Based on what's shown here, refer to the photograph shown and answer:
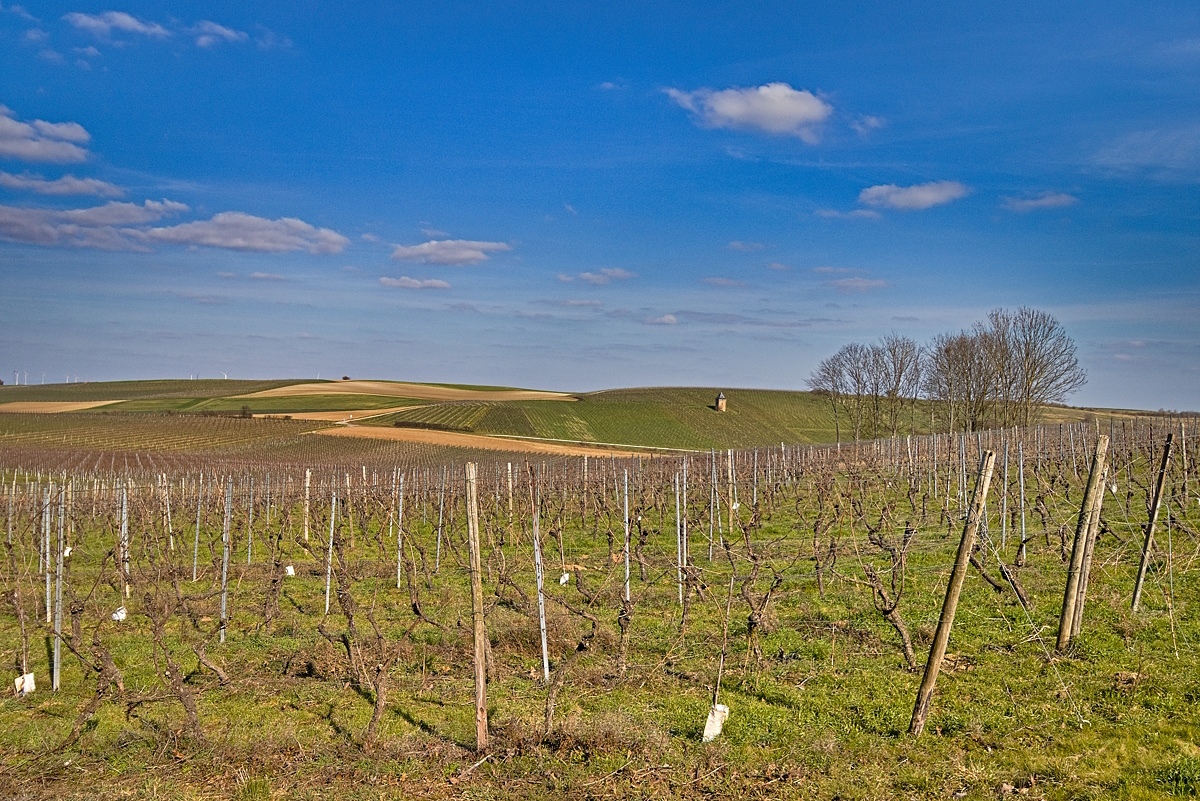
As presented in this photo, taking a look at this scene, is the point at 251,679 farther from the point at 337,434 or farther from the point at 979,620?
the point at 337,434

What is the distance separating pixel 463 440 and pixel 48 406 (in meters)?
44.2

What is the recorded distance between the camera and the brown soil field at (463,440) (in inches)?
1852

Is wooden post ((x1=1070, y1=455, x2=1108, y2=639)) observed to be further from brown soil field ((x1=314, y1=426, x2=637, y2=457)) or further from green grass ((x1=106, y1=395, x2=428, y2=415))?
green grass ((x1=106, y1=395, x2=428, y2=415))

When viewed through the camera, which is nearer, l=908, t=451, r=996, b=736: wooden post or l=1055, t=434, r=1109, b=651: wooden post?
l=908, t=451, r=996, b=736: wooden post

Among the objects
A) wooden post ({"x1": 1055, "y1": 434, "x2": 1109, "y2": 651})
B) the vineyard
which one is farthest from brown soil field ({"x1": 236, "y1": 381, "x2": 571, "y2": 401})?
wooden post ({"x1": 1055, "y1": 434, "x2": 1109, "y2": 651})

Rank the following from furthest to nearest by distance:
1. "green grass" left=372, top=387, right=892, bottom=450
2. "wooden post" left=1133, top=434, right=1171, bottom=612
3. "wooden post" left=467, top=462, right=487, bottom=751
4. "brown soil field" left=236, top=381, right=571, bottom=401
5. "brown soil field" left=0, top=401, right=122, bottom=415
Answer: "brown soil field" left=236, top=381, right=571, bottom=401 < "brown soil field" left=0, top=401, right=122, bottom=415 < "green grass" left=372, top=387, right=892, bottom=450 < "wooden post" left=1133, top=434, right=1171, bottom=612 < "wooden post" left=467, top=462, right=487, bottom=751

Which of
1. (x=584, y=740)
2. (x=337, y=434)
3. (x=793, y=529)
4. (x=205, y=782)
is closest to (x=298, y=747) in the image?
(x=205, y=782)

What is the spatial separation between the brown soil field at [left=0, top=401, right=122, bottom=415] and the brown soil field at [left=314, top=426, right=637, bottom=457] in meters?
31.0

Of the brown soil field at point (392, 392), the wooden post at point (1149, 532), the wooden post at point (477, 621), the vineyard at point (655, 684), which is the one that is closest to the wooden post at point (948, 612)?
the vineyard at point (655, 684)

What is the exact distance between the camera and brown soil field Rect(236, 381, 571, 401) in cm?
8106

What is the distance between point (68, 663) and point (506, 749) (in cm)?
709

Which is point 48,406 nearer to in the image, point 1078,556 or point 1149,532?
point 1078,556

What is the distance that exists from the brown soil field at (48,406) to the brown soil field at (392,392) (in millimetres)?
12950

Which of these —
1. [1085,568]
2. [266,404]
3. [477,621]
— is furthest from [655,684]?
[266,404]
